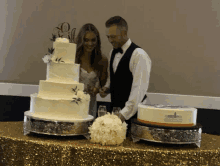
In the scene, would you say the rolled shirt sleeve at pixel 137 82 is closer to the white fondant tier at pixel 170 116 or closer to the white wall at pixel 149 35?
the white fondant tier at pixel 170 116

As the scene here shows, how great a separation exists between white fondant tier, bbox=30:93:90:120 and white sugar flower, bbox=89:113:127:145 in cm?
25

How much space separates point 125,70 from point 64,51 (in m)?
0.69

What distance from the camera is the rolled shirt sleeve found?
2213 mm

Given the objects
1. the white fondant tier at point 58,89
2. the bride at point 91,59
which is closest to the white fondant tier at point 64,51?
the white fondant tier at point 58,89

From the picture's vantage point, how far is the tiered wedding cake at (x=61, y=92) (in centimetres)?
191

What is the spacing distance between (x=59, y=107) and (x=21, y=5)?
2651 millimetres

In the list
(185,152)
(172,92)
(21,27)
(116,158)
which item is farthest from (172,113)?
(21,27)

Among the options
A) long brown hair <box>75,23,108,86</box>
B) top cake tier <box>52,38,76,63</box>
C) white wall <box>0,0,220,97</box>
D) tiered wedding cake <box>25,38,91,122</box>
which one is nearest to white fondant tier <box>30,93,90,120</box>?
tiered wedding cake <box>25,38,91,122</box>

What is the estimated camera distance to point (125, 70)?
2.48m

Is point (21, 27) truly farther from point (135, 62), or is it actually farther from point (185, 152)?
point (185, 152)

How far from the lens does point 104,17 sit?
12.8 feet

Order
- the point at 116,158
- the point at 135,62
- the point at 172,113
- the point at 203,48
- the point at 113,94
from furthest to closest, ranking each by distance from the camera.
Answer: the point at 203,48, the point at 113,94, the point at 135,62, the point at 172,113, the point at 116,158

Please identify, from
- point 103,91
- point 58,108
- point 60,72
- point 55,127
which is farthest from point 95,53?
point 55,127

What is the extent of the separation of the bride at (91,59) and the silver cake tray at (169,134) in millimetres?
1105
